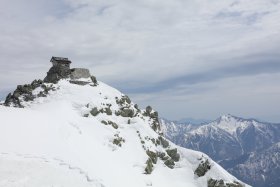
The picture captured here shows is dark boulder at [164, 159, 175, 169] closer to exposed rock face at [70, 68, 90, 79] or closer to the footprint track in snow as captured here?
the footprint track in snow

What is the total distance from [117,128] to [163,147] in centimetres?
940

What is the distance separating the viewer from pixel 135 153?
61.8 metres

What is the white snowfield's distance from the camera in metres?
37.2

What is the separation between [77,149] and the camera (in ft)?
158

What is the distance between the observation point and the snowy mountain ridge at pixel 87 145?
38.3 metres

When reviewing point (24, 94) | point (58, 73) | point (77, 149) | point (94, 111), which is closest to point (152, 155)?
point (94, 111)

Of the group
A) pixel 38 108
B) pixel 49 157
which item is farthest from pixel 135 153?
pixel 49 157

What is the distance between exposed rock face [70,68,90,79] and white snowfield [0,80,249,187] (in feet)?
14.8

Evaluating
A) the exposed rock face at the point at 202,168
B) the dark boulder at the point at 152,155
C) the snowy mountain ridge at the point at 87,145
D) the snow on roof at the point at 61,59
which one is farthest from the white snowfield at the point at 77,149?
the snow on roof at the point at 61,59

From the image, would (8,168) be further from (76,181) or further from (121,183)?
(121,183)

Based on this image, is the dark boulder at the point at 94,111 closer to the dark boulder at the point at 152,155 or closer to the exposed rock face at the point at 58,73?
the dark boulder at the point at 152,155

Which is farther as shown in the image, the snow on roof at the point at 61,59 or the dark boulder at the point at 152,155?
the snow on roof at the point at 61,59

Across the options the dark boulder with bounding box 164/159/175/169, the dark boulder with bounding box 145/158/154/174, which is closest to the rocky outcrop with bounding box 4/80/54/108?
the dark boulder with bounding box 145/158/154/174

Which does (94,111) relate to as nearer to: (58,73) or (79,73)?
(79,73)
